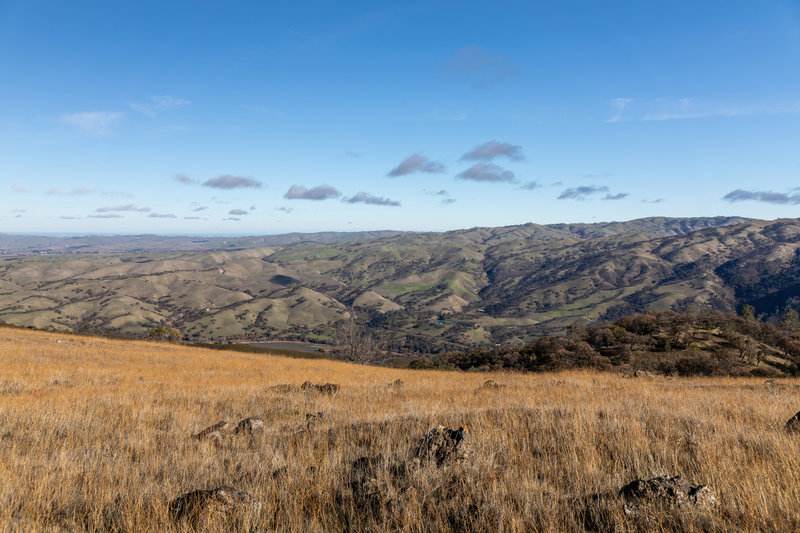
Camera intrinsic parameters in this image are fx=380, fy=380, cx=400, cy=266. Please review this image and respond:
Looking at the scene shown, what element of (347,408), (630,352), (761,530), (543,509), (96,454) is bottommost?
(630,352)

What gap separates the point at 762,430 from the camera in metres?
6.82

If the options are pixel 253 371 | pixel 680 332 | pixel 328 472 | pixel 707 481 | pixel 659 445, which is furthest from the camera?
pixel 680 332

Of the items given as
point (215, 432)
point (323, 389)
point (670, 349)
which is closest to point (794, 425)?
point (215, 432)

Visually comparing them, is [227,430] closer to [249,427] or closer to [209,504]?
[249,427]

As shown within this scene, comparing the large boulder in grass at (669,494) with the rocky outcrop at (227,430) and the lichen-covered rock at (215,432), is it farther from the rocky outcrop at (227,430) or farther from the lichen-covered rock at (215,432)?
the lichen-covered rock at (215,432)

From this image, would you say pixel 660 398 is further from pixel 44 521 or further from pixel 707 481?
pixel 44 521

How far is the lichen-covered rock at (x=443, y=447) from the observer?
5668mm

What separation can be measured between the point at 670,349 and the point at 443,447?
3151 cm

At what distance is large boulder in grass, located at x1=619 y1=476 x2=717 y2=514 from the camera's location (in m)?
4.02

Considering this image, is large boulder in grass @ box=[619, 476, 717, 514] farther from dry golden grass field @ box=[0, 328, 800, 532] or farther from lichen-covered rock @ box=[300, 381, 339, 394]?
lichen-covered rock @ box=[300, 381, 339, 394]

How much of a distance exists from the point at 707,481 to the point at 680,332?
33.3 m

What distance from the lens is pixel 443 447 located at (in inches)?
234

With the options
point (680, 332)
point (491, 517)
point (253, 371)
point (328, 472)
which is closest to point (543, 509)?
point (491, 517)

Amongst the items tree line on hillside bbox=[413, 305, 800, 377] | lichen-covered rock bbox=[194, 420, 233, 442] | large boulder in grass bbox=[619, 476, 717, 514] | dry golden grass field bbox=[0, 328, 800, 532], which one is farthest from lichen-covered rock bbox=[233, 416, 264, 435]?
tree line on hillside bbox=[413, 305, 800, 377]
